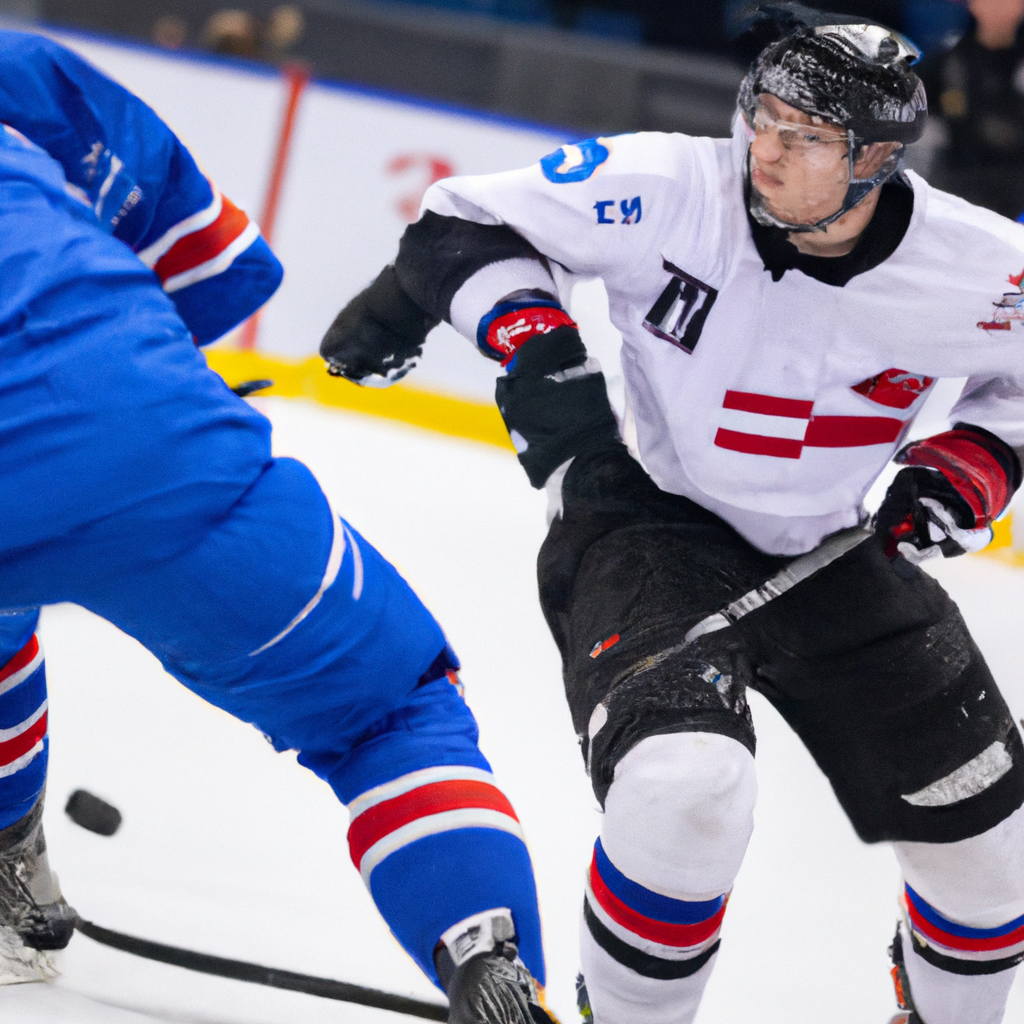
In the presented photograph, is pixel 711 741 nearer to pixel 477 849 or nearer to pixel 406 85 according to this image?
pixel 477 849

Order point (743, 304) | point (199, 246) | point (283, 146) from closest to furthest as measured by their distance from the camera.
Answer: point (199, 246) → point (743, 304) → point (283, 146)

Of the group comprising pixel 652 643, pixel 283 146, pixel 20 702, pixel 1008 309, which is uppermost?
pixel 1008 309

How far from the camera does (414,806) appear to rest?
4.52 ft

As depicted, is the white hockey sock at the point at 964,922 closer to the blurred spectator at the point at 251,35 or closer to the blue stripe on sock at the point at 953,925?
the blue stripe on sock at the point at 953,925

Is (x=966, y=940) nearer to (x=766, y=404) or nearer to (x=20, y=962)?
(x=766, y=404)

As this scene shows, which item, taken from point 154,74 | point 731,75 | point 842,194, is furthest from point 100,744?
point 731,75

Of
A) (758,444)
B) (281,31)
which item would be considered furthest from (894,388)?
(281,31)

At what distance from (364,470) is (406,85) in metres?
3.19

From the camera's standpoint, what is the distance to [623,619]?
61.5 inches

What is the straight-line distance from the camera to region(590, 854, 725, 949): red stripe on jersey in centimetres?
144

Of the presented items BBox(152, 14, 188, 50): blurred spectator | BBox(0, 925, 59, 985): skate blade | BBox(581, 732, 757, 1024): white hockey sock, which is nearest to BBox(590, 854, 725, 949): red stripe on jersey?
BBox(581, 732, 757, 1024): white hockey sock

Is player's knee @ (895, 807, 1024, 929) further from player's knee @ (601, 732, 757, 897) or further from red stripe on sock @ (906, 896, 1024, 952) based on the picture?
player's knee @ (601, 732, 757, 897)

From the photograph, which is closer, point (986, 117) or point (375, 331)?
point (375, 331)

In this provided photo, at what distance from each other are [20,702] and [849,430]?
3.35ft
